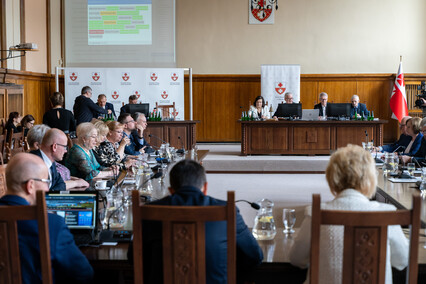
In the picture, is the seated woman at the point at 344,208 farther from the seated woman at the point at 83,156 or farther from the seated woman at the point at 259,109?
the seated woman at the point at 259,109

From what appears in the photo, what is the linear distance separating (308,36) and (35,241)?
10.8m

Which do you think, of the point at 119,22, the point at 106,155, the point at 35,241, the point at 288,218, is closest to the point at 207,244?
the point at 35,241

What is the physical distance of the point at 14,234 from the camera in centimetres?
193

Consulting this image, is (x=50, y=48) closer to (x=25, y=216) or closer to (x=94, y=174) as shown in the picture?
(x=94, y=174)

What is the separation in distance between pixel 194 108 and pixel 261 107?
241 cm

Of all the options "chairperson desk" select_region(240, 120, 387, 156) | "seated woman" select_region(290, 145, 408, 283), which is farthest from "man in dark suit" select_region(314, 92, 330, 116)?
"seated woman" select_region(290, 145, 408, 283)

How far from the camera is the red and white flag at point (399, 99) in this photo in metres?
11.1

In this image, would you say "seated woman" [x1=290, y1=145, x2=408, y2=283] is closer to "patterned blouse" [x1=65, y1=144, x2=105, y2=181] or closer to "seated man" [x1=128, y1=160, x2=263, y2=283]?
"seated man" [x1=128, y1=160, x2=263, y2=283]

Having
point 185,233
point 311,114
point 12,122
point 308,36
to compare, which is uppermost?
point 308,36

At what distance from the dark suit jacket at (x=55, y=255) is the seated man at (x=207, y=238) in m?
0.21

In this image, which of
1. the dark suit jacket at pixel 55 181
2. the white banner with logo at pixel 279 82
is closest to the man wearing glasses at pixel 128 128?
the dark suit jacket at pixel 55 181

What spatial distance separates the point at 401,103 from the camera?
11.1m

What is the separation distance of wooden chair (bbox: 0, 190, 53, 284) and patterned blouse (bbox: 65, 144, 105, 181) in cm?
279

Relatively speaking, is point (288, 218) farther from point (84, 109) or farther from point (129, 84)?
point (129, 84)
